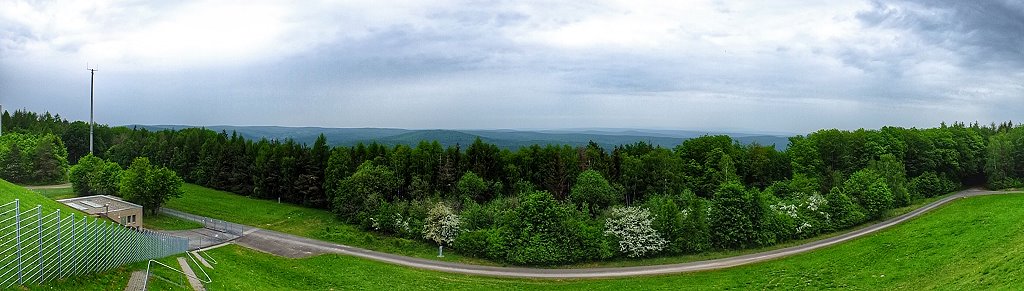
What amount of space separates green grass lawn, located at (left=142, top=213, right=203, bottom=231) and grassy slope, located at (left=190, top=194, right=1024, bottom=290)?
44.9ft

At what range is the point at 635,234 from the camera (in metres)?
48.3

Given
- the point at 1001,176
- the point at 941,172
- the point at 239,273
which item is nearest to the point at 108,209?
the point at 239,273

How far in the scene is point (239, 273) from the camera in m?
32.4

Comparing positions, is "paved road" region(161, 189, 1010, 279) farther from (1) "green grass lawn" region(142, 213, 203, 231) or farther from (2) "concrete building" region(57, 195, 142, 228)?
(2) "concrete building" region(57, 195, 142, 228)

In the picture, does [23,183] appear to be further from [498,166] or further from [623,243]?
[623,243]

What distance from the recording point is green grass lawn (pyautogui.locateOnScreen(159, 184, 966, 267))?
47469mm

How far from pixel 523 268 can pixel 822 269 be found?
72.4 feet

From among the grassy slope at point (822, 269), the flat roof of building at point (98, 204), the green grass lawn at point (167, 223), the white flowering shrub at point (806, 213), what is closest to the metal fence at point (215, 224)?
the green grass lawn at point (167, 223)

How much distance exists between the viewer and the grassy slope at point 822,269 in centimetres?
2777

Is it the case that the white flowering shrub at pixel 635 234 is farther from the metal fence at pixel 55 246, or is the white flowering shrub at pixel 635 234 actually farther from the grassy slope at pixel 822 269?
the metal fence at pixel 55 246

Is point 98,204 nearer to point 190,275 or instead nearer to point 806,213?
point 190,275

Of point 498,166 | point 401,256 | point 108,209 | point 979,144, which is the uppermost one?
point 979,144

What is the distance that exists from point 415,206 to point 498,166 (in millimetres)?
12594

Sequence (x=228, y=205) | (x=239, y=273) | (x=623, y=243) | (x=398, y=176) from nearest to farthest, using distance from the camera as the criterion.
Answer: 1. (x=239, y=273)
2. (x=623, y=243)
3. (x=398, y=176)
4. (x=228, y=205)
